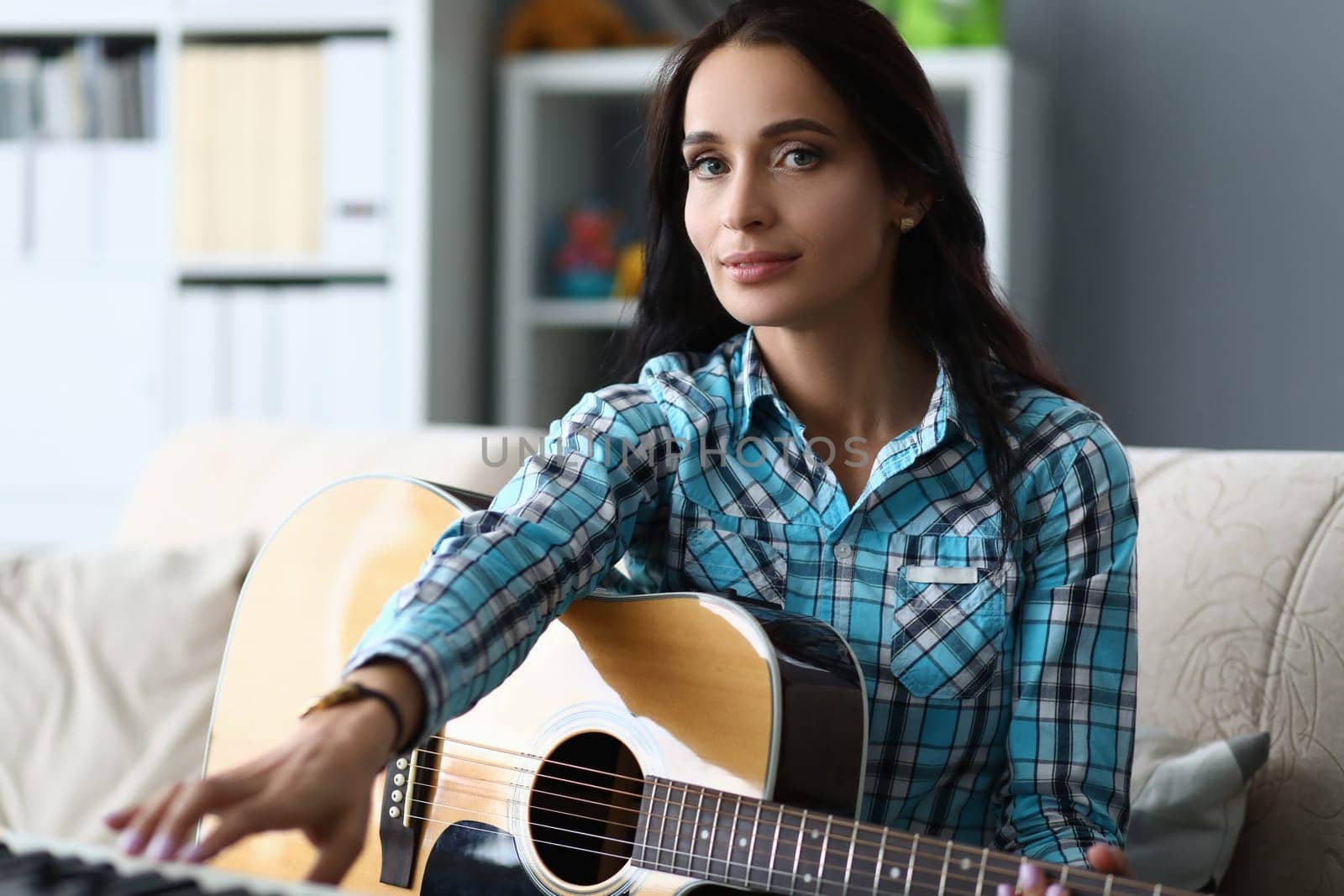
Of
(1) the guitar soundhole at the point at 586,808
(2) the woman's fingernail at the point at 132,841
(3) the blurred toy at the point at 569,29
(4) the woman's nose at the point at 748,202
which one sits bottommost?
(1) the guitar soundhole at the point at 586,808

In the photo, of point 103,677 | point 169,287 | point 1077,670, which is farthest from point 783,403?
point 169,287

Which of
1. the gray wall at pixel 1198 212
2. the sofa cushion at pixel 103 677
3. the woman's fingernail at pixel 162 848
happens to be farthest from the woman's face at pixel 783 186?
the gray wall at pixel 1198 212

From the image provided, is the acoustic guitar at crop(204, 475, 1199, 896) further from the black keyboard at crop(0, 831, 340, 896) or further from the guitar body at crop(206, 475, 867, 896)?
the black keyboard at crop(0, 831, 340, 896)

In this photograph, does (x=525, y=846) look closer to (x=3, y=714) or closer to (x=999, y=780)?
(x=999, y=780)

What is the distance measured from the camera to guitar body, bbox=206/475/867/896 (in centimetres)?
92

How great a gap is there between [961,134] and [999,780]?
5.15 ft

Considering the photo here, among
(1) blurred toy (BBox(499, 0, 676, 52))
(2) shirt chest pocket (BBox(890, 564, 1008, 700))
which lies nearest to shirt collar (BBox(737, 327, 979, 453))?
(2) shirt chest pocket (BBox(890, 564, 1008, 700))

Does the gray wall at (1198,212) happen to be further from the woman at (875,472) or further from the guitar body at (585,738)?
the guitar body at (585,738)

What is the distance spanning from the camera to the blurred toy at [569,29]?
7.97ft

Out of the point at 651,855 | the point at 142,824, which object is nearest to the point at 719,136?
the point at 651,855

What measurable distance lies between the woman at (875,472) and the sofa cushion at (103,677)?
67cm

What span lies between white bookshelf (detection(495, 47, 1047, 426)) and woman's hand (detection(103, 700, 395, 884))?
160 centimetres

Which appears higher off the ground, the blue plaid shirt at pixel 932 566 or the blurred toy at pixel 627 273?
the blurred toy at pixel 627 273

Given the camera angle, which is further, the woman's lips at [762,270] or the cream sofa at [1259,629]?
the cream sofa at [1259,629]
